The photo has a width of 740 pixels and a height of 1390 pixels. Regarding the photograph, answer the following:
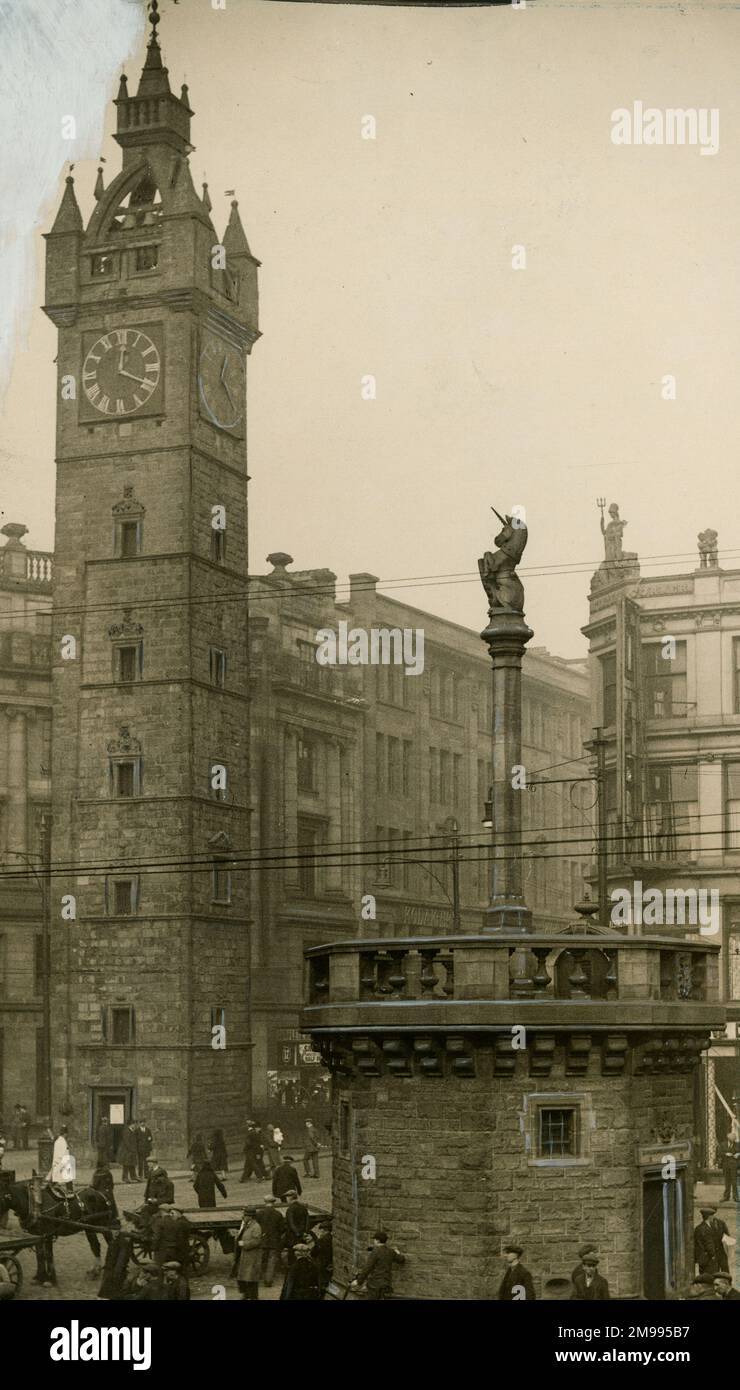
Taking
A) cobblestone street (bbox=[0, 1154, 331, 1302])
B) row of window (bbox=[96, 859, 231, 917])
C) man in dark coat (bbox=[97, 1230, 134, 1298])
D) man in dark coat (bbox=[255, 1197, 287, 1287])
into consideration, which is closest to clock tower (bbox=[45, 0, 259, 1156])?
row of window (bbox=[96, 859, 231, 917])

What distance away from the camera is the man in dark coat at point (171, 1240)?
2114cm

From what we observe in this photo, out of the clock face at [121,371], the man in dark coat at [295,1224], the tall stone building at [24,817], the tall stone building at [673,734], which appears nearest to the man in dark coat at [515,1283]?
the man in dark coat at [295,1224]

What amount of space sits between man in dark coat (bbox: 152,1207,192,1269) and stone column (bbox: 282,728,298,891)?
55.2 feet

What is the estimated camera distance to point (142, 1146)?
31891mm

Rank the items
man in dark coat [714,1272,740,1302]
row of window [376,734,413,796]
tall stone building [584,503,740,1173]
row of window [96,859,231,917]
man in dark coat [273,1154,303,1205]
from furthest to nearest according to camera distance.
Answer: row of window [376,734,413,796] → row of window [96,859,231,917] → tall stone building [584,503,740,1173] → man in dark coat [273,1154,303,1205] → man in dark coat [714,1272,740,1302]

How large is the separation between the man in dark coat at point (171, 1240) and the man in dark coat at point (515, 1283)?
4.58 m

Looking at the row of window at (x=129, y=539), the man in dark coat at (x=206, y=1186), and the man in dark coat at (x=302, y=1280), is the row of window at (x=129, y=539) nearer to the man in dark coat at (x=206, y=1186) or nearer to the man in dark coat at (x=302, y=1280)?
the man in dark coat at (x=206, y=1186)

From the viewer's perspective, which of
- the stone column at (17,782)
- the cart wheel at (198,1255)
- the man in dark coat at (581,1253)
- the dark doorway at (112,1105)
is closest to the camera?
the man in dark coat at (581,1253)

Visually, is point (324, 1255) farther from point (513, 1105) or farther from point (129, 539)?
point (129, 539)

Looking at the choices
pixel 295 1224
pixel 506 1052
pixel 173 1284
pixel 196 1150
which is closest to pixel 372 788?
pixel 196 1150

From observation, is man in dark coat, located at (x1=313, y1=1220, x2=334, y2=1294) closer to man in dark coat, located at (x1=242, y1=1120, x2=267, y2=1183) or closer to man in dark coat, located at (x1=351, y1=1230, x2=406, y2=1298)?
man in dark coat, located at (x1=351, y1=1230, x2=406, y2=1298)

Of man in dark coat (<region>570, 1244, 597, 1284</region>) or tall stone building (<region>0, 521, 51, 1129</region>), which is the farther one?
tall stone building (<region>0, 521, 51, 1129</region>)

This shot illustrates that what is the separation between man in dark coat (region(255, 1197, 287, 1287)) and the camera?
21.2 metres
